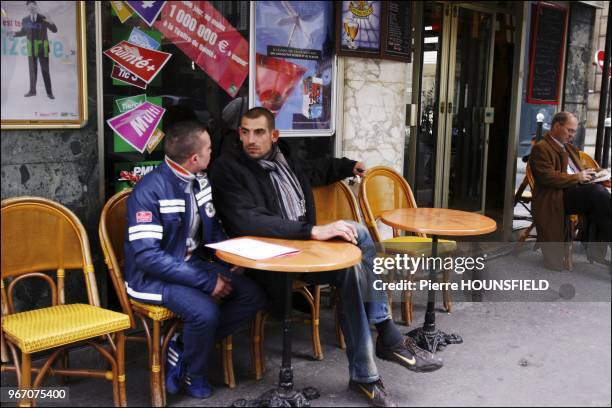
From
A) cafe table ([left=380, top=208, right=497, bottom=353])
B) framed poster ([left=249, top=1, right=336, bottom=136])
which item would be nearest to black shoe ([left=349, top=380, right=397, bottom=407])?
cafe table ([left=380, top=208, right=497, bottom=353])

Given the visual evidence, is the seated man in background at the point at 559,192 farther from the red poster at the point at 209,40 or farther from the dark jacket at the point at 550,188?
the red poster at the point at 209,40

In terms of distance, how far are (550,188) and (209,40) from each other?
3.44 m

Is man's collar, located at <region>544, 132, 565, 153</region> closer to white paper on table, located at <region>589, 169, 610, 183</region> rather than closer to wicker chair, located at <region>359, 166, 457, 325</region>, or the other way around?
white paper on table, located at <region>589, 169, 610, 183</region>

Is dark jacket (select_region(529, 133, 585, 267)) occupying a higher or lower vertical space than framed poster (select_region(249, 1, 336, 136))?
lower

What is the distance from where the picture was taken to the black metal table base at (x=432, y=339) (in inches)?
153

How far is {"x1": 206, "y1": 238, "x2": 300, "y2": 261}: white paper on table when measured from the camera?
2752mm

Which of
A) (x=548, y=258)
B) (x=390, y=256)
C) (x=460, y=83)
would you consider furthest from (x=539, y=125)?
(x=390, y=256)

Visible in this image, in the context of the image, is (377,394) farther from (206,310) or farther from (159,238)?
(159,238)

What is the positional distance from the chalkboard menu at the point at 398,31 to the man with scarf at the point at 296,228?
5.68 feet

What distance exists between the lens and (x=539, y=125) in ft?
23.1

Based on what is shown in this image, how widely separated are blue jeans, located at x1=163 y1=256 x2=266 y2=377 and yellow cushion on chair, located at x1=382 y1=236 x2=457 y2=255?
52.5 inches

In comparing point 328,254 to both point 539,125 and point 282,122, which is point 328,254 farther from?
point 539,125

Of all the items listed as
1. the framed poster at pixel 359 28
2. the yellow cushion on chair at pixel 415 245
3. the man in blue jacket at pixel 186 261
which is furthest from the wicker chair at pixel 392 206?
the man in blue jacket at pixel 186 261

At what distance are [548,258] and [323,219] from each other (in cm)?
266
